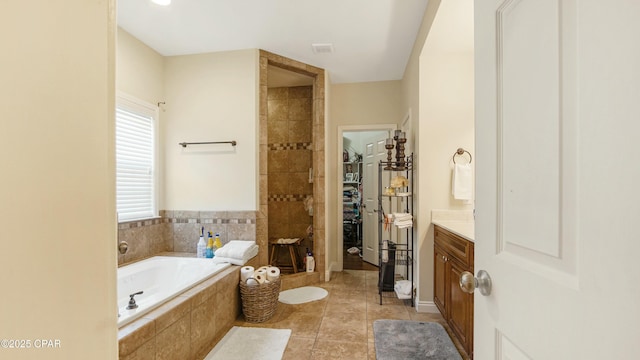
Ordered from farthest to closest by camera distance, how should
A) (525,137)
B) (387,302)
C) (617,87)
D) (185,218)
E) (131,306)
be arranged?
1. (185,218)
2. (387,302)
3. (131,306)
4. (525,137)
5. (617,87)

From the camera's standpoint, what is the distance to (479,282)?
0.75 m

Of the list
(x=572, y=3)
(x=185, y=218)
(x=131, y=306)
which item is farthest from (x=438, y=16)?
(x=185, y=218)

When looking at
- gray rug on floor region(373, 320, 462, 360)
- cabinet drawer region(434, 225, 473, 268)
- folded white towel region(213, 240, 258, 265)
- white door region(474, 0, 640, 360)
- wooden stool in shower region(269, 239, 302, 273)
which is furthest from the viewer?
wooden stool in shower region(269, 239, 302, 273)

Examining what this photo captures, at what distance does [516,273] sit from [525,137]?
308 mm

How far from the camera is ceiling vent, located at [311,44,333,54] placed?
2.98 meters

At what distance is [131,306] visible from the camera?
166 centimetres

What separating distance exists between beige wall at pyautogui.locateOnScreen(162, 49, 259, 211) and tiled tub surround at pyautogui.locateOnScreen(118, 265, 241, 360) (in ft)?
3.17

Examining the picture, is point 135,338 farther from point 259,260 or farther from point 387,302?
point 387,302

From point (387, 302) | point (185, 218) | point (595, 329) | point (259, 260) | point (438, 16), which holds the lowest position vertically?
point (387, 302)

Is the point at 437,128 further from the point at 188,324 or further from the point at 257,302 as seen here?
the point at 188,324

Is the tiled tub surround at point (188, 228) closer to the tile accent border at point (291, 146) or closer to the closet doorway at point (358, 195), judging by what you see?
the tile accent border at point (291, 146)

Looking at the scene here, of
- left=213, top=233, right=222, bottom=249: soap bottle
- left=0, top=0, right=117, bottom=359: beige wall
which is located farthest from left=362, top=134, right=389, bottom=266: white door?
left=0, top=0, right=117, bottom=359: beige wall

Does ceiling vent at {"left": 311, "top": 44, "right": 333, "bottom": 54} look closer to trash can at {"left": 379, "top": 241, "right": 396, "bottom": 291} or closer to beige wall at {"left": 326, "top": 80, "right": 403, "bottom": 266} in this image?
beige wall at {"left": 326, "top": 80, "right": 403, "bottom": 266}

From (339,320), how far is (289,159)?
2312 mm
